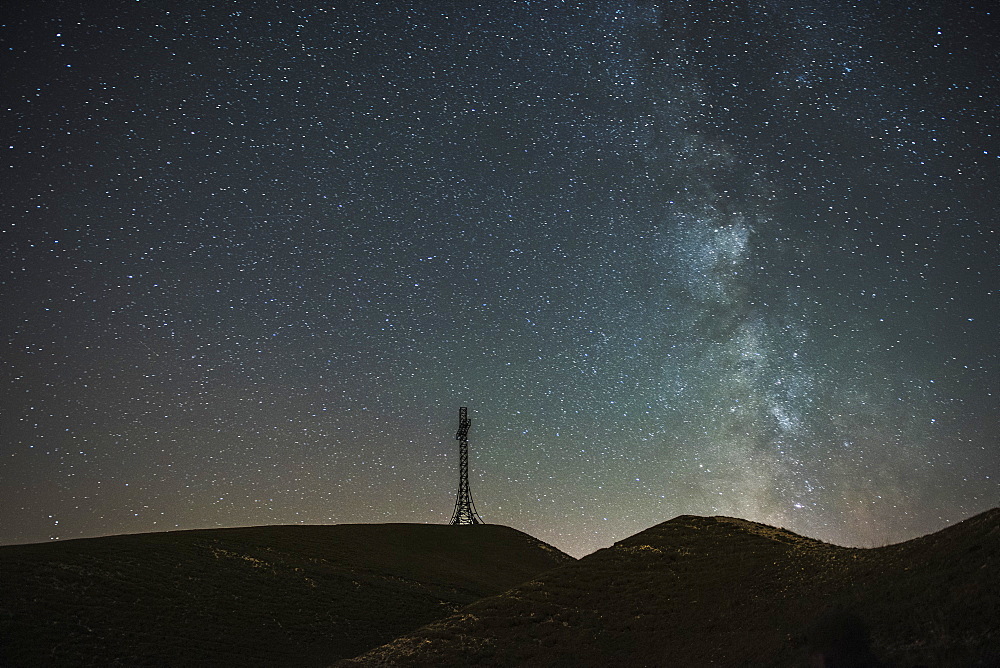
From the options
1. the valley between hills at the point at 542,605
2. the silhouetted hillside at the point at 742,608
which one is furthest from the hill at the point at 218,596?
the silhouetted hillside at the point at 742,608

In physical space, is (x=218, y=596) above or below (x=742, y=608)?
above

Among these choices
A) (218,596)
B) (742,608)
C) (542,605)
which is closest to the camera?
(742,608)

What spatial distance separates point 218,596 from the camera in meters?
36.6

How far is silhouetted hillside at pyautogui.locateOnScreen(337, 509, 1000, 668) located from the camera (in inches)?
645

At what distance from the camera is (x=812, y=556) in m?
32.0

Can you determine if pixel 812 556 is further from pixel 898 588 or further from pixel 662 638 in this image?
pixel 898 588

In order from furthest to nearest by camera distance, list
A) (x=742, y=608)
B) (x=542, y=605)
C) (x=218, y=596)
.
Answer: (x=218, y=596) < (x=542, y=605) < (x=742, y=608)

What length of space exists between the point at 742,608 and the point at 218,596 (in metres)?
26.8

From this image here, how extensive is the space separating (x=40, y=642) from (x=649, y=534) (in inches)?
1270

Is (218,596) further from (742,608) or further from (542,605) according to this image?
(742,608)

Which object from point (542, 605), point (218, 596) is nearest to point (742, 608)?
point (542, 605)

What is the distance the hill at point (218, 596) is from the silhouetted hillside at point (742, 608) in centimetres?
625

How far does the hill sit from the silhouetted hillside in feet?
20.5

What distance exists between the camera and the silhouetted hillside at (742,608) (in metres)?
16.4
